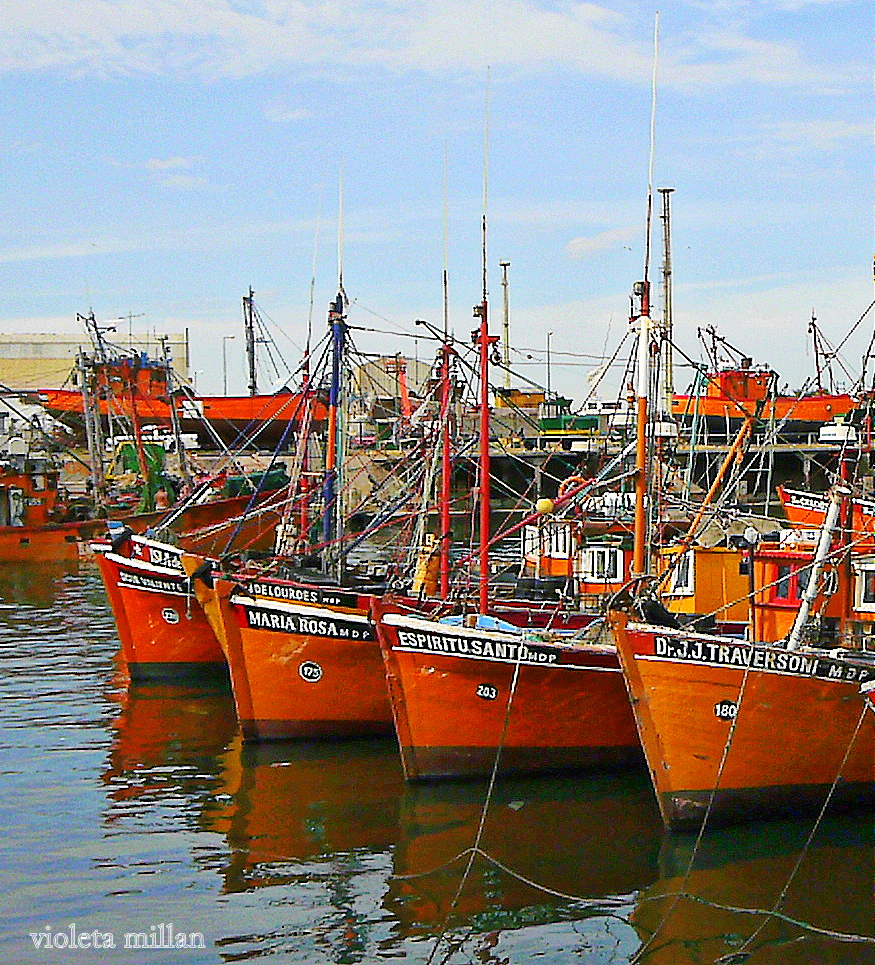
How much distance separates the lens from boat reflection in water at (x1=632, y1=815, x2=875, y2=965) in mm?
11992

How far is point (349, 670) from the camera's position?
18703 mm

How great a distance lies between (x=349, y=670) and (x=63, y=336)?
79063 mm

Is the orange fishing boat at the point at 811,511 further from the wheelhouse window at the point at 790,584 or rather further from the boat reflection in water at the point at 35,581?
the boat reflection in water at the point at 35,581

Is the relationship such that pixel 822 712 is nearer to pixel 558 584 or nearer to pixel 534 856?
pixel 534 856

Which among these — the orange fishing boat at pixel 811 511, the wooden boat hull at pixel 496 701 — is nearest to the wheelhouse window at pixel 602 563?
the orange fishing boat at pixel 811 511

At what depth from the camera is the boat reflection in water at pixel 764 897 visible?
11992 millimetres

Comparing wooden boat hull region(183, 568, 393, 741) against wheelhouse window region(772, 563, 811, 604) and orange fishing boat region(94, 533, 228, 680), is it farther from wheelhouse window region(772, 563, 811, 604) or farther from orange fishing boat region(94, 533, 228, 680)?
wheelhouse window region(772, 563, 811, 604)

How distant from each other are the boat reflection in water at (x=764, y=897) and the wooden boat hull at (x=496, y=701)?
2415mm

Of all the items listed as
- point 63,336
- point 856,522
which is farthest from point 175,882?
point 63,336

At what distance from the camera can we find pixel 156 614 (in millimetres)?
23500

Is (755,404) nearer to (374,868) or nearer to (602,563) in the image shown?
(602,563)

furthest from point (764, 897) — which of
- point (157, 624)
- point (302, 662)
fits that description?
point (157, 624)

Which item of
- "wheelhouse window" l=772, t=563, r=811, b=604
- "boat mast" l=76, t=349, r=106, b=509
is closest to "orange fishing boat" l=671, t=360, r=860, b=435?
"boat mast" l=76, t=349, r=106, b=509

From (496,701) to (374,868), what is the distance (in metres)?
3.14
